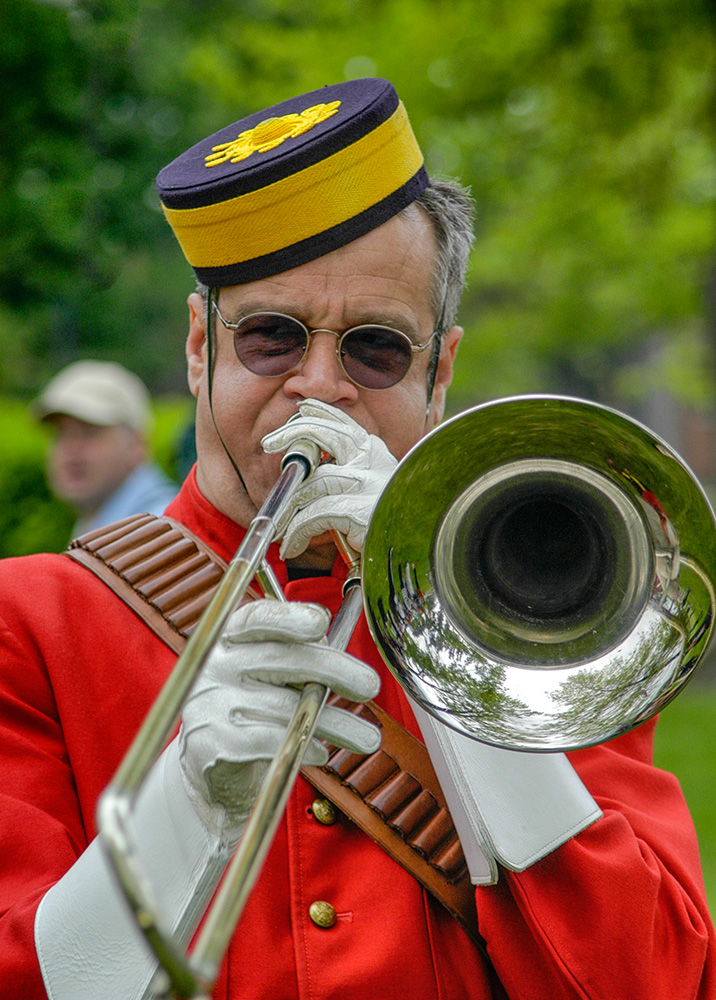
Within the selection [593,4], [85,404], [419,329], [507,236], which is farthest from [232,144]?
[507,236]

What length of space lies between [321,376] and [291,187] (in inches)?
15.3

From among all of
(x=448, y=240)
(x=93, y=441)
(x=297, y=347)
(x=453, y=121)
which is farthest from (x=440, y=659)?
(x=453, y=121)

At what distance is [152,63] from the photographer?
1088 centimetres

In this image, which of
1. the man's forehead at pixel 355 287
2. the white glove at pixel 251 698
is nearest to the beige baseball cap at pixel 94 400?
the man's forehead at pixel 355 287

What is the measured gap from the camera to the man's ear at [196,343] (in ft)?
7.99

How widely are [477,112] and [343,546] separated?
22.8 ft

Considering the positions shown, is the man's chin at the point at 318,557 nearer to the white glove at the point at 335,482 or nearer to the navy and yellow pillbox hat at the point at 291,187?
the white glove at the point at 335,482

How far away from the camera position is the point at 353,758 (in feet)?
6.57

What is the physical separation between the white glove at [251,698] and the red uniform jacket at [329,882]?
15.0 inches

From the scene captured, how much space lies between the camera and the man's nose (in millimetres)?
2156

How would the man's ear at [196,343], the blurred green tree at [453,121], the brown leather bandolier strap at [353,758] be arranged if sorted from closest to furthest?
the brown leather bandolier strap at [353,758], the man's ear at [196,343], the blurred green tree at [453,121]

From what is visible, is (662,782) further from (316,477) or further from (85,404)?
(85,404)

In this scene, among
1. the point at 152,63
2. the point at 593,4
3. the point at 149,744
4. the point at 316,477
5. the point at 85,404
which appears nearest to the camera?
the point at 149,744

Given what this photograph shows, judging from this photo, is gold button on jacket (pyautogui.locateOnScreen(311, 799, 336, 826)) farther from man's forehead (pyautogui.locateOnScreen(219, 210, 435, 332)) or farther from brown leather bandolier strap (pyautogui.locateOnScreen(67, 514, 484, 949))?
man's forehead (pyautogui.locateOnScreen(219, 210, 435, 332))
